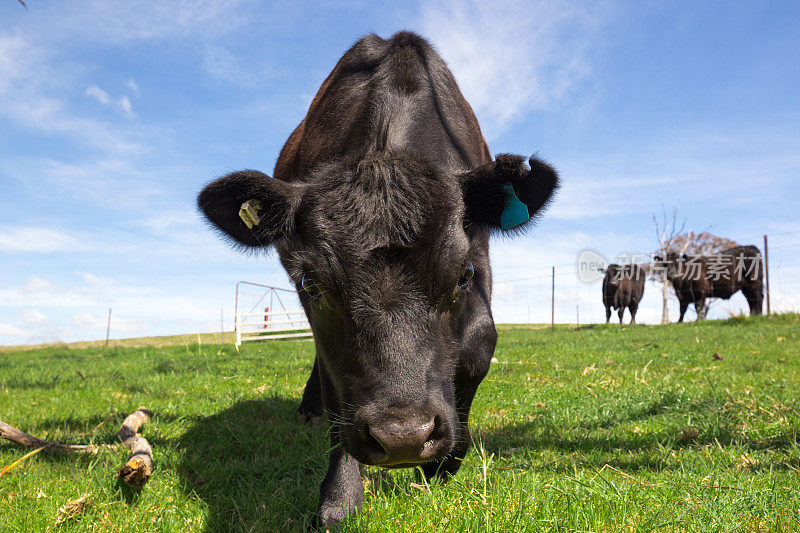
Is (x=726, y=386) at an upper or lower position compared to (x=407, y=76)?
lower

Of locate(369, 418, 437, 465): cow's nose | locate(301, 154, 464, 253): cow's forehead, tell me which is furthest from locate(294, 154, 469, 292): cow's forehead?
locate(369, 418, 437, 465): cow's nose

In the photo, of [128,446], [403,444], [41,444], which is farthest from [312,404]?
[403,444]

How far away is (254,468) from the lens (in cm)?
338

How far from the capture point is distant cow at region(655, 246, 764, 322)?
25.1 m

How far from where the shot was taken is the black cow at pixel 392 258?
2.20 meters

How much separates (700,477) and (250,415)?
3.66 metres

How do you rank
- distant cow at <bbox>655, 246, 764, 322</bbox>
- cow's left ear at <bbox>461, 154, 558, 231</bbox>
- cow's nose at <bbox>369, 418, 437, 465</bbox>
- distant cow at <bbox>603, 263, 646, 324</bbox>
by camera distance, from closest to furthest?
cow's nose at <bbox>369, 418, 437, 465</bbox>
cow's left ear at <bbox>461, 154, 558, 231</bbox>
distant cow at <bbox>655, 246, 764, 322</bbox>
distant cow at <bbox>603, 263, 646, 324</bbox>

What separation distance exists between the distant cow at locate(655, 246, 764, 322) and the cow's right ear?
85.9 feet

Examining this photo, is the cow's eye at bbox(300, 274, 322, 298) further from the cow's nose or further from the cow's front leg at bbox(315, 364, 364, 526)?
the cow's nose

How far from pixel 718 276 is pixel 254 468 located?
2803cm

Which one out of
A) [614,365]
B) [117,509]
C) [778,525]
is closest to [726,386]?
Result: [614,365]

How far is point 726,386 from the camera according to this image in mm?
5516

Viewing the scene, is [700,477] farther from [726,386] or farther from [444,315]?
[726,386]

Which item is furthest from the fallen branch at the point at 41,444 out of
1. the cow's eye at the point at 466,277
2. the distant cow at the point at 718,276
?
the distant cow at the point at 718,276
